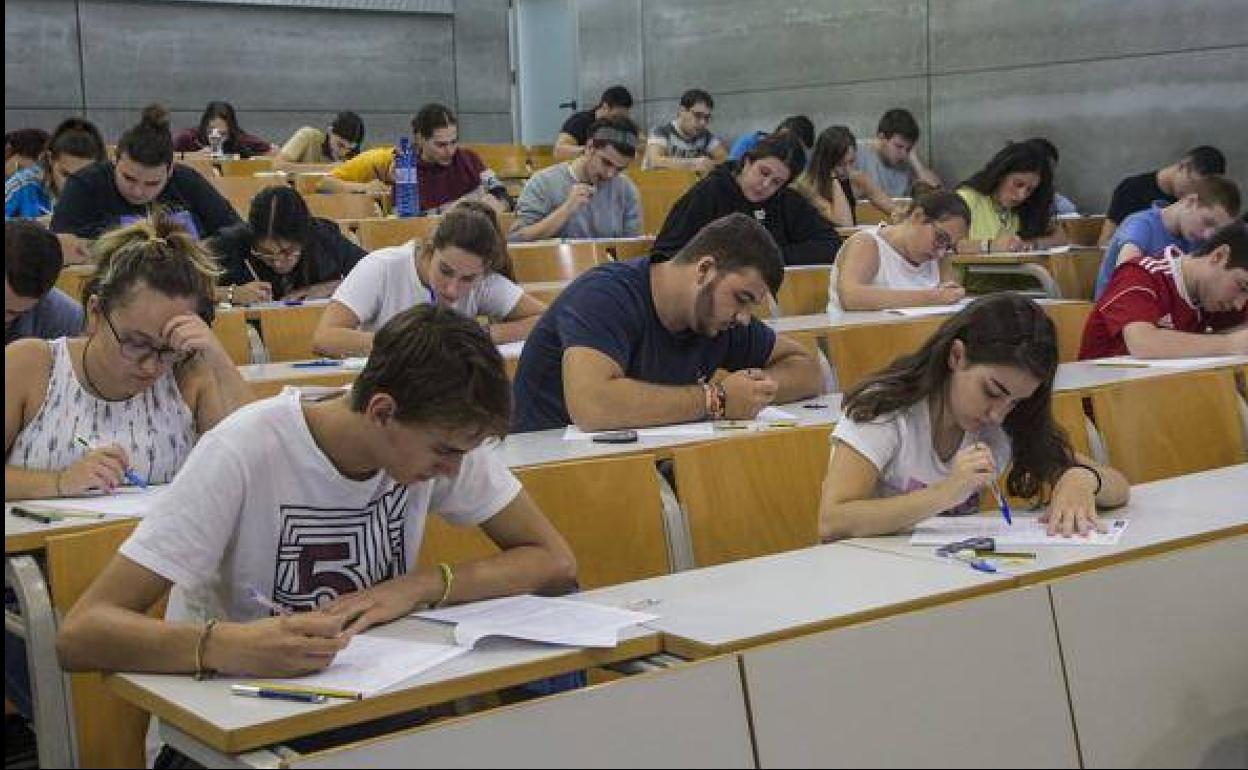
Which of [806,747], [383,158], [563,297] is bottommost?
[806,747]

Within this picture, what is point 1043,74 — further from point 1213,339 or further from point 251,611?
point 251,611

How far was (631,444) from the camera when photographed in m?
3.38

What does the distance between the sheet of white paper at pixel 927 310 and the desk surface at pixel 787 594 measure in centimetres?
278

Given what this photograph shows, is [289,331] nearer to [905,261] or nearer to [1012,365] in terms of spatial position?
[905,261]

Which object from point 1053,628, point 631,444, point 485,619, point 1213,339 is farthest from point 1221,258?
point 485,619

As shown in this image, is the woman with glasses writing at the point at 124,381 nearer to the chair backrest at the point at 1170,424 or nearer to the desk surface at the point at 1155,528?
the desk surface at the point at 1155,528

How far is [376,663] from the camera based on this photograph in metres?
1.98

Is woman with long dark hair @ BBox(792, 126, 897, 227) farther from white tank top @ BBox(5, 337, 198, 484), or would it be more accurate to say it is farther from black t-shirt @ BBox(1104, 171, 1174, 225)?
white tank top @ BBox(5, 337, 198, 484)

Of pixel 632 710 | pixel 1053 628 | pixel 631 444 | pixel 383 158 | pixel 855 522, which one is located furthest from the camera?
pixel 383 158

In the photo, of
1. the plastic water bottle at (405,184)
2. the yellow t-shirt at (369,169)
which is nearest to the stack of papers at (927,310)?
the plastic water bottle at (405,184)

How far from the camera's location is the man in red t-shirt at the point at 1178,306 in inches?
175

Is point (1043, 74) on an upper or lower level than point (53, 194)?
upper

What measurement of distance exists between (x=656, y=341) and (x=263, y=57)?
10.6m

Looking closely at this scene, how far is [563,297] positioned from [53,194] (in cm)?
548
